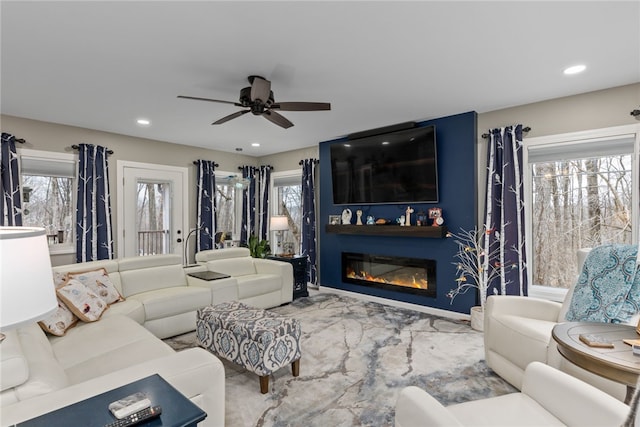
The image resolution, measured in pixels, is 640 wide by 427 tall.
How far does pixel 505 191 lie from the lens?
12.3 ft

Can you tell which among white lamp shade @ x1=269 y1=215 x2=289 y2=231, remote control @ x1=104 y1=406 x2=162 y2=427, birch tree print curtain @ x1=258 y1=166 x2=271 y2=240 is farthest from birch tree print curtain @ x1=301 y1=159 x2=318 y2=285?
remote control @ x1=104 y1=406 x2=162 y2=427

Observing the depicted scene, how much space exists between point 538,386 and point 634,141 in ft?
9.55

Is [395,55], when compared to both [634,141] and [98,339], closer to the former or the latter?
[634,141]

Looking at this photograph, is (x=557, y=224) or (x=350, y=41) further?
(x=557, y=224)

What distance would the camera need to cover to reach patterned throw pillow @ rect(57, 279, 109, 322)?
8.68 ft

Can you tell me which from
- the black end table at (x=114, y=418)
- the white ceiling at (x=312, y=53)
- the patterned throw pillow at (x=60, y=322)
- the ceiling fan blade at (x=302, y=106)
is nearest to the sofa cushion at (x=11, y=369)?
the black end table at (x=114, y=418)

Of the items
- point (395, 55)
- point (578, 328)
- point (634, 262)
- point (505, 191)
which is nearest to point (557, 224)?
point (505, 191)

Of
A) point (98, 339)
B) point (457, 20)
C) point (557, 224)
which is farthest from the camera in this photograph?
point (557, 224)

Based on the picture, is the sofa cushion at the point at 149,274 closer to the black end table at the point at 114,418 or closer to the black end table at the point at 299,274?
the black end table at the point at 299,274

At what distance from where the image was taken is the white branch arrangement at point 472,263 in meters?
3.79

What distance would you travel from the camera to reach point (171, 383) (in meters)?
1.47

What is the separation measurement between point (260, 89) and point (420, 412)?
2491 millimetres

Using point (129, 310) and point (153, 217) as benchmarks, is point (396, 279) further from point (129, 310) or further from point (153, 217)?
point (153, 217)

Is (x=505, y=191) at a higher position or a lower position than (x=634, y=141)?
lower
